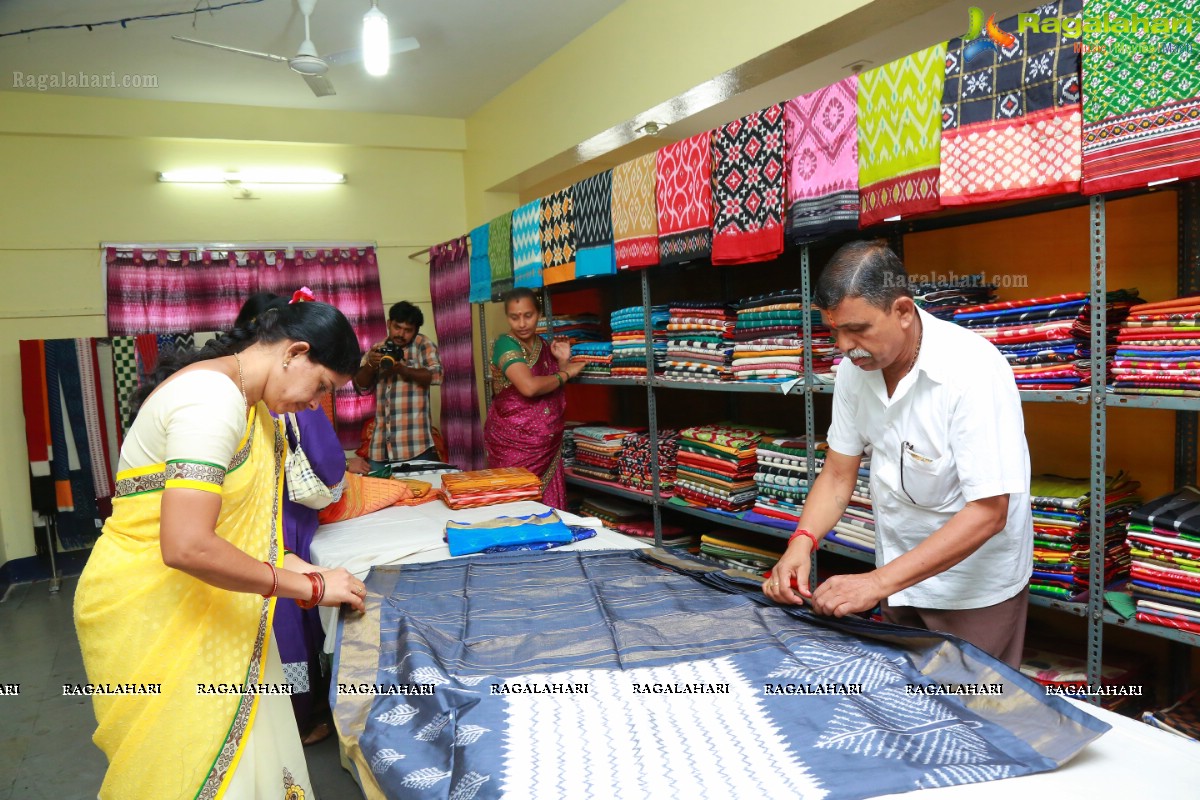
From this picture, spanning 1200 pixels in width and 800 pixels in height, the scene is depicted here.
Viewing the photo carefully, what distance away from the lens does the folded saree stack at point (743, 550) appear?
307 centimetres

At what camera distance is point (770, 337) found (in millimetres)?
2760

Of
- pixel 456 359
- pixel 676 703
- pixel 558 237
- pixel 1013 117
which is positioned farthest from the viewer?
pixel 456 359

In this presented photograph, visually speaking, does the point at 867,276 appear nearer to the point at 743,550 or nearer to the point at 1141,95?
the point at 1141,95

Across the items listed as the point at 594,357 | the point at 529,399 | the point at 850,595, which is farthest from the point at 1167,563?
the point at 529,399

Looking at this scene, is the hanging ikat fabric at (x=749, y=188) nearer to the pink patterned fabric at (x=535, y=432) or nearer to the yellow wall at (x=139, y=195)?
the pink patterned fabric at (x=535, y=432)

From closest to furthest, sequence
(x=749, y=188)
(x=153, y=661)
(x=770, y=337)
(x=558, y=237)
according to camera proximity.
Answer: (x=153, y=661)
(x=749, y=188)
(x=770, y=337)
(x=558, y=237)

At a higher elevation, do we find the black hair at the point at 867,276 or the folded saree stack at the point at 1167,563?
the black hair at the point at 867,276

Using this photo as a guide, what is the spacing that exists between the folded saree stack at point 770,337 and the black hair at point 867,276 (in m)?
1.03

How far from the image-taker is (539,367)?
151 inches

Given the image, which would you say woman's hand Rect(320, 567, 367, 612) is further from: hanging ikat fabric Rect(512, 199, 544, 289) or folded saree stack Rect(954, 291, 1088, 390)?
hanging ikat fabric Rect(512, 199, 544, 289)

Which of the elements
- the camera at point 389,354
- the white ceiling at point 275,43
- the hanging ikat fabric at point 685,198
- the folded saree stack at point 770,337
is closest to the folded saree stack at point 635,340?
the hanging ikat fabric at point 685,198

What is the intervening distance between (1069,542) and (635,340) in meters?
1.98

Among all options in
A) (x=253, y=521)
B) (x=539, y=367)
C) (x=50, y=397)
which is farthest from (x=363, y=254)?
(x=253, y=521)

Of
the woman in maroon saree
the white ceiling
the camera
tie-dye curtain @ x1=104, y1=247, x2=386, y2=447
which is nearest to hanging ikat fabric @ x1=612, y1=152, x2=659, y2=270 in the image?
the woman in maroon saree
